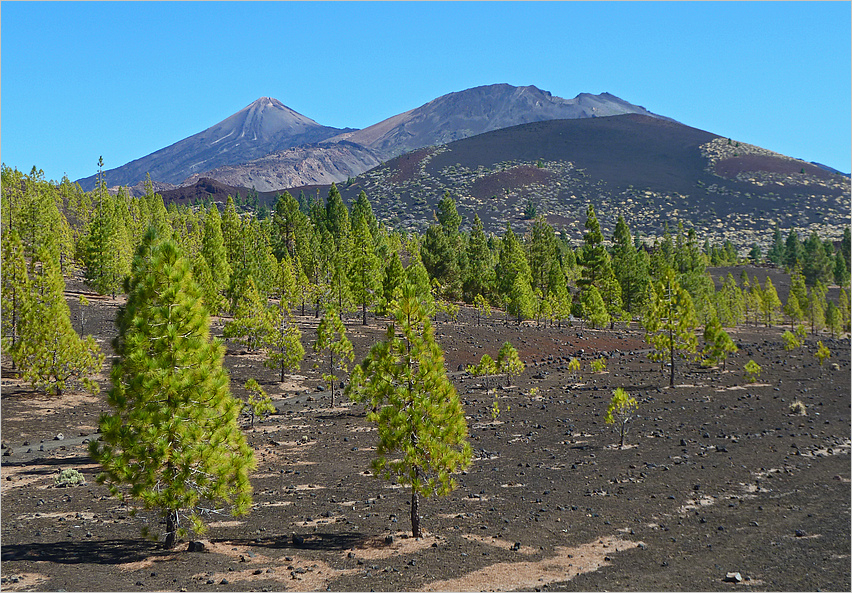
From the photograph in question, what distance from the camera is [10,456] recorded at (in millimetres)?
22781

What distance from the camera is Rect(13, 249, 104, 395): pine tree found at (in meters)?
28.6

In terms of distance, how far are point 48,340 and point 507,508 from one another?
75.2ft

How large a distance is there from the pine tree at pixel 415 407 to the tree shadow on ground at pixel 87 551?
5199 mm

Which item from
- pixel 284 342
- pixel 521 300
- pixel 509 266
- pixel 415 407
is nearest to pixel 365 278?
pixel 521 300

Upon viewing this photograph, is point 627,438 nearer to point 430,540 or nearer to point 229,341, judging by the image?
point 430,540

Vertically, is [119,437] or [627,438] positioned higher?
[119,437]

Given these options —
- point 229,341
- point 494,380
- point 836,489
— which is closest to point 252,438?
point 494,380

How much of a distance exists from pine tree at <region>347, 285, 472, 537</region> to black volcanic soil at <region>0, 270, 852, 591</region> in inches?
59.0

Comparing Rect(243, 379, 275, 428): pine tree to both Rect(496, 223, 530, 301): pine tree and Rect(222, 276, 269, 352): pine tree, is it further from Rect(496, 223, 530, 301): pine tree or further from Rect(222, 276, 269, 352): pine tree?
Rect(496, 223, 530, 301): pine tree

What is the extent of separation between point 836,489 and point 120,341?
19.3 metres

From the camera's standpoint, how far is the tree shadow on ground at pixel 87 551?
42.1 ft

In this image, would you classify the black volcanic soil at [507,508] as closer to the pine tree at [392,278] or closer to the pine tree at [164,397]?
the pine tree at [164,397]

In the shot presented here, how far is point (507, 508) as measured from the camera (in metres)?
16.9

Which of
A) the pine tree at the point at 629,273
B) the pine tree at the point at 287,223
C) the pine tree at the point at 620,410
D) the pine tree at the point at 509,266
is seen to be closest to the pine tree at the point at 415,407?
the pine tree at the point at 620,410
